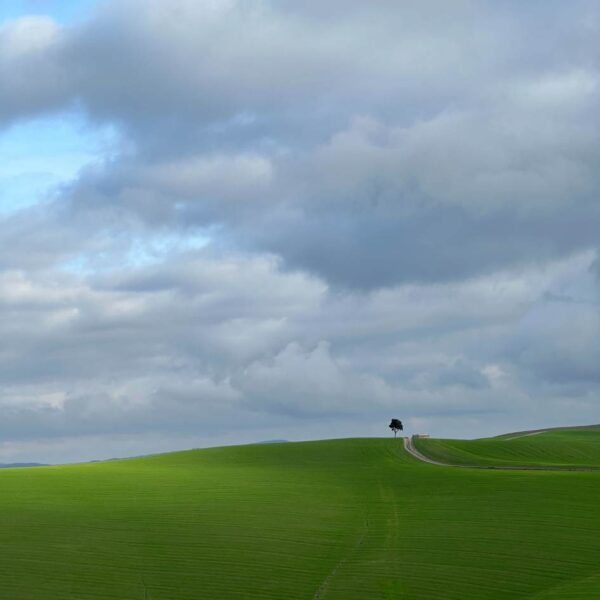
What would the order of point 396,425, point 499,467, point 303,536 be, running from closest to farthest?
1. point 303,536
2. point 499,467
3. point 396,425

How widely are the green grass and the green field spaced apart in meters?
17.0

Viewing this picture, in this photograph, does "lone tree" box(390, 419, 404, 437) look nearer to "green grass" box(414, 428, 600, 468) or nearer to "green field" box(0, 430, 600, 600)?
"green grass" box(414, 428, 600, 468)

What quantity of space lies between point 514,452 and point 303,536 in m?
55.4

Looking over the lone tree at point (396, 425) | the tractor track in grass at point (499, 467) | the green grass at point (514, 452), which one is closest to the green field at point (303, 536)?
the tractor track in grass at point (499, 467)

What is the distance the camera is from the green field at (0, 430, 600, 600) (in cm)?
3198

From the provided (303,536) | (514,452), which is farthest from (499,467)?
(303,536)

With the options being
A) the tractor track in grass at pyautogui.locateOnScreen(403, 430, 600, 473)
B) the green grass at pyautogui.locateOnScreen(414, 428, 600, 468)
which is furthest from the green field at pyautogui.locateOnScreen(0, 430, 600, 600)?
the green grass at pyautogui.locateOnScreen(414, 428, 600, 468)

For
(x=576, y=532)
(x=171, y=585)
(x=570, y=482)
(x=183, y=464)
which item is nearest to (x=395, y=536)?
(x=576, y=532)

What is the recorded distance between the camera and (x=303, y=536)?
4012cm

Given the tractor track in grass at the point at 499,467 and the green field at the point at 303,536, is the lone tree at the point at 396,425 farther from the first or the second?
the green field at the point at 303,536

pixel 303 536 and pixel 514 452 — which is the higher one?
pixel 514 452

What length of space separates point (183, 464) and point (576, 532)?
46.0 m

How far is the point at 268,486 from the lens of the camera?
190 ft

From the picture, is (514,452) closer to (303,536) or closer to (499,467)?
(499,467)
